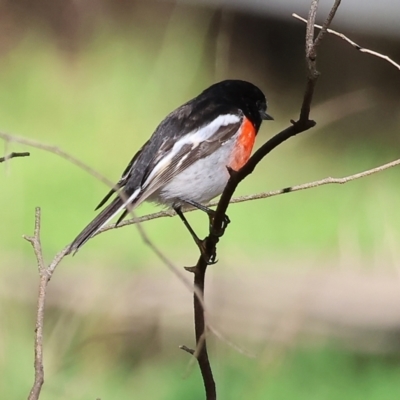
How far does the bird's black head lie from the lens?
5.73ft

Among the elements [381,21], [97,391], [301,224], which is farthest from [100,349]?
[381,21]

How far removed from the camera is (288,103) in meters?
3.63

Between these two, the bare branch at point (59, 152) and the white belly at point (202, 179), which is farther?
the white belly at point (202, 179)

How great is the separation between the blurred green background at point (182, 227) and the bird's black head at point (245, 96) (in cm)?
9

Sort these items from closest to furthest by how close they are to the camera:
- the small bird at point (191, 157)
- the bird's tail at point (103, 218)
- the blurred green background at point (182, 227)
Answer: the bird's tail at point (103, 218) → the small bird at point (191, 157) → the blurred green background at point (182, 227)

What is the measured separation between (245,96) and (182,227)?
138 centimetres

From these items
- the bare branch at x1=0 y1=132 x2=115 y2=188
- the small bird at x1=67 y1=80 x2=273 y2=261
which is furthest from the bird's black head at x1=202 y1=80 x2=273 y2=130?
the bare branch at x1=0 y1=132 x2=115 y2=188

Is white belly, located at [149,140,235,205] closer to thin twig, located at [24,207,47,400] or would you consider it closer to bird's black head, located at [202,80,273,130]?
bird's black head, located at [202,80,273,130]

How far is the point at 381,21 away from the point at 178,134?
98.8 inches

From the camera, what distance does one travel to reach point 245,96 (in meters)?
1.78

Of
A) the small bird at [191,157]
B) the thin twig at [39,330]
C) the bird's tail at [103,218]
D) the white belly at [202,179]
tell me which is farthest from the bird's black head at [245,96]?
the thin twig at [39,330]

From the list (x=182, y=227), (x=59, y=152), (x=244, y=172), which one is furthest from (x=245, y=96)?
(x=182, y=227)

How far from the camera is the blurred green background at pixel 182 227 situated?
2.32 meters

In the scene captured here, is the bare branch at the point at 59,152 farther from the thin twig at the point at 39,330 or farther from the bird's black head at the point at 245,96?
the bird's black head at the point at 245,96
